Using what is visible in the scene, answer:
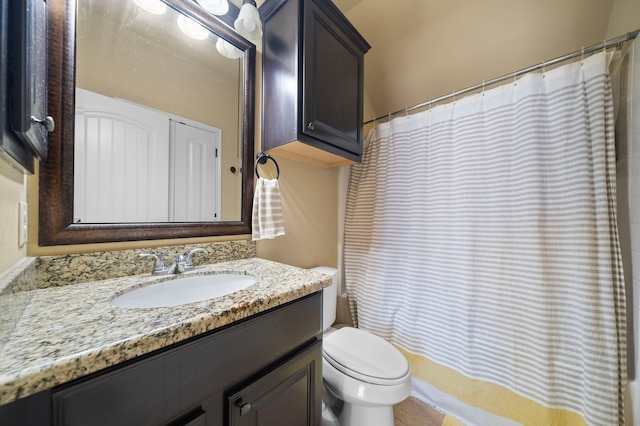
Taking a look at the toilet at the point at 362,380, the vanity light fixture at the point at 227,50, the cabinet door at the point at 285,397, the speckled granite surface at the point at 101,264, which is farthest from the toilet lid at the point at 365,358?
the vanity light fixture at the point at 227,50

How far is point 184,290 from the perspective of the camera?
83 cm

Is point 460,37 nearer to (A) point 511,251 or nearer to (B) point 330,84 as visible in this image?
(B) point 330,84

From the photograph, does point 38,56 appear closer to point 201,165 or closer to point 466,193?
point 201,165

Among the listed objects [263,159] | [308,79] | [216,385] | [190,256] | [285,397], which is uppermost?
[308,79]

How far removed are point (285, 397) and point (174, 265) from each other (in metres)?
0.61

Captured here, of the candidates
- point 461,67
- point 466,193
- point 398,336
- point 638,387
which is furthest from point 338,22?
point 638,387

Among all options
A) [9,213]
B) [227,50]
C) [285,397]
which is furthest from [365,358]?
[227,50]

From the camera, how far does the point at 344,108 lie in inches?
48.5

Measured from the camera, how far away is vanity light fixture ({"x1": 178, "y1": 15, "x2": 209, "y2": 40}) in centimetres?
97

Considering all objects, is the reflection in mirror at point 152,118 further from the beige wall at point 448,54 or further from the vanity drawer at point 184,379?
the vanity drawer at point 184,379

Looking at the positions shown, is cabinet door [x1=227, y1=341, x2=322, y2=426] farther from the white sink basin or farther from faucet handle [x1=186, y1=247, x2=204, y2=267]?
faucet handle [x1=186, y1=247, x2=204, y2=267]

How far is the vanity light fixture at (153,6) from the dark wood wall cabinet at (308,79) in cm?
45

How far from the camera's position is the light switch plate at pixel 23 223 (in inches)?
23.0

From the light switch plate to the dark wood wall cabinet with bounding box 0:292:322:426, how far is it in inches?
20.3
